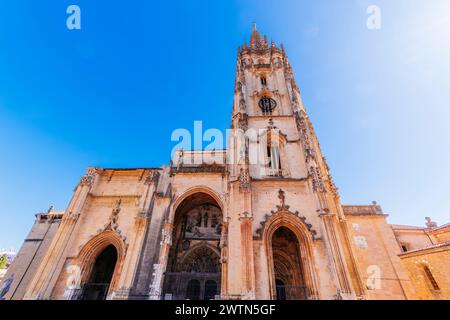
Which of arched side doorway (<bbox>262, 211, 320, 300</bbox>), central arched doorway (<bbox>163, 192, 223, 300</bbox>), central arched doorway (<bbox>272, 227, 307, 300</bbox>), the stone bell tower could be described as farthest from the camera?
central arched doorway (<bbox>163, 192, 223, 300</bbox>)

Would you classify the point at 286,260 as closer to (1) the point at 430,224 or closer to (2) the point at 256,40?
(1) the point at 430,224

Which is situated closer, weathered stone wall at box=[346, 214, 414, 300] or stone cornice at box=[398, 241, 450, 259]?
stone cornice at box=[398, 241, 450, 259]

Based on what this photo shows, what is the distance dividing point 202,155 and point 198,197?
591 centimetres

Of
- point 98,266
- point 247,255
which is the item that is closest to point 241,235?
point 247,255

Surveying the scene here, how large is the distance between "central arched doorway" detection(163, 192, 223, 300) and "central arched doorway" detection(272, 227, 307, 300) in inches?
160

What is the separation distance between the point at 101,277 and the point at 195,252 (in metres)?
7.35

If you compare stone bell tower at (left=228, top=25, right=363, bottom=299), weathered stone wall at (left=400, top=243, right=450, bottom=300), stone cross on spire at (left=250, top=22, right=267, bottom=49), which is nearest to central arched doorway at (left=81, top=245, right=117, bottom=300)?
stone bell tower at (left=228, top=25, right=363, bottom=299)

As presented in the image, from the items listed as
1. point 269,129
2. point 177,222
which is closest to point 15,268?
point 177,222

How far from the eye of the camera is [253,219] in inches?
484

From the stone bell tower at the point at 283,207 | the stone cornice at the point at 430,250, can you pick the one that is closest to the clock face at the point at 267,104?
the stone bell tower at the point at 283,207

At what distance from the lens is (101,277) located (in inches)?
632

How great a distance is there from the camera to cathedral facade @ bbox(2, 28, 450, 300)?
1146 cm

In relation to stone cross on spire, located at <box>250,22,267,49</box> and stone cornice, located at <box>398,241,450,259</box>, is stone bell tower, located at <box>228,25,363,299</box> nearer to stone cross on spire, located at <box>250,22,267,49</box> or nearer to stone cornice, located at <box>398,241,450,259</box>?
stone cornice, located at <box>398,241,450,259</box>
